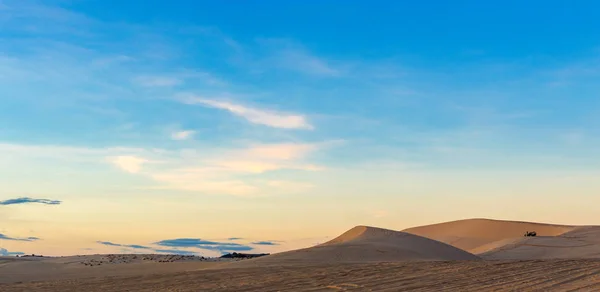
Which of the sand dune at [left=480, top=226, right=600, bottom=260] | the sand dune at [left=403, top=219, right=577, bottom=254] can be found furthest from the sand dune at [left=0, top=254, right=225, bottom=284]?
the sand dune at [left=403, top=219, right=577, bottom=254]

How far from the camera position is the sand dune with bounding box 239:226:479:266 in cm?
2220

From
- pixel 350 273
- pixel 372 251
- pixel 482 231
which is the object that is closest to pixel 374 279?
pixel 350 273

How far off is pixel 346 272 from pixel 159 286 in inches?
184

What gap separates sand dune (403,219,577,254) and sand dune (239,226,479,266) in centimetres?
1951

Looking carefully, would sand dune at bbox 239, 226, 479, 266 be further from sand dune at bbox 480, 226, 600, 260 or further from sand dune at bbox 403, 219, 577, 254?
sand dune at bbox 403, 219, 577, 254

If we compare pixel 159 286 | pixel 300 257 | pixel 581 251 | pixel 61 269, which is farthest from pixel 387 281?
pixel 581 251

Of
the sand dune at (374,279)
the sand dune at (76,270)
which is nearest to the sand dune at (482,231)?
the sand dune at (76,270)

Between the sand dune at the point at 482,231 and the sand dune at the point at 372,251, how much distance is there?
19514 millimetres

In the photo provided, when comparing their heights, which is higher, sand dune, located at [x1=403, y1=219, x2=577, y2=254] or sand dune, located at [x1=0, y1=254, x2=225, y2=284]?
sand dune, located at [x1=403, y1=219, x2=577, y2=254]

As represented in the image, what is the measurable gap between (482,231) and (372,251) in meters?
30.3

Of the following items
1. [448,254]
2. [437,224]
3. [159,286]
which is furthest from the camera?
[437,224]

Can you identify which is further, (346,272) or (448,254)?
(448,254)

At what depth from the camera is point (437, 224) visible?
57.7 metres

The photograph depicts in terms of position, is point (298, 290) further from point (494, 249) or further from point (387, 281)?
point (494, 249)
